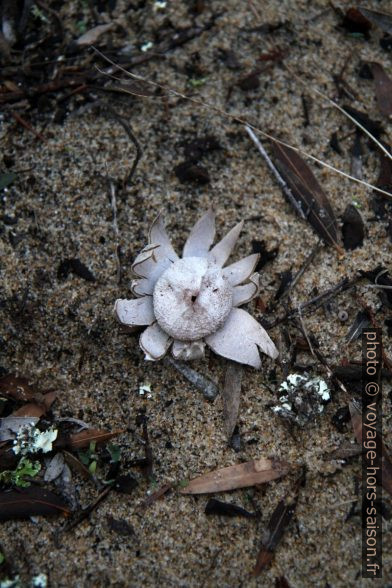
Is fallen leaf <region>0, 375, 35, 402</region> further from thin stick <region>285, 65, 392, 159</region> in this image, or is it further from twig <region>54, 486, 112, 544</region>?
thin stick <region>285, 65, 392, 159</region>

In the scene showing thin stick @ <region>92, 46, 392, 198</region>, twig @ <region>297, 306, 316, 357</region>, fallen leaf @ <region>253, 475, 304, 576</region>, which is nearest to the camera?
fallen leaf @ <region>253, 475, 304, 576</region>

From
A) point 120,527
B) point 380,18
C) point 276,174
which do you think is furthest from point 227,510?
point 380,18

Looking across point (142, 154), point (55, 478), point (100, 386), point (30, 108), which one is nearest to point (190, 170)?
point (142, 154)

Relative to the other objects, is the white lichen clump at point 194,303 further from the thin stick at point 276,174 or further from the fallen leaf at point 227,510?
the fallen leaf at point 227,510

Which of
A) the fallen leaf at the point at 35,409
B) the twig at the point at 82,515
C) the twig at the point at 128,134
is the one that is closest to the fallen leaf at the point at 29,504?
the twig at the point at 82,515

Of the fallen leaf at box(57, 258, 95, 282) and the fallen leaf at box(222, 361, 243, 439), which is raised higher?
the fallen leaf at box(57, 258, 95, 282)

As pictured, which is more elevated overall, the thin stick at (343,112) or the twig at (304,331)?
the thin stick at (343,112)

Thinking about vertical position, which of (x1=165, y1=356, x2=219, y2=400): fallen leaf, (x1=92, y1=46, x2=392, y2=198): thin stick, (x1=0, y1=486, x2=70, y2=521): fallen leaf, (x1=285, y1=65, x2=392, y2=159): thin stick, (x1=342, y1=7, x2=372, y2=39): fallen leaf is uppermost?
(x1=342, y1=7, x2=372, y2=39): fallen leaf

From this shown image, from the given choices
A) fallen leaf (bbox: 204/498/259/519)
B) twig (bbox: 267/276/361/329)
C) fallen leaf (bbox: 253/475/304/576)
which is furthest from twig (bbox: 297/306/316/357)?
fallen leaf (bbox: 204/498/259/519)
